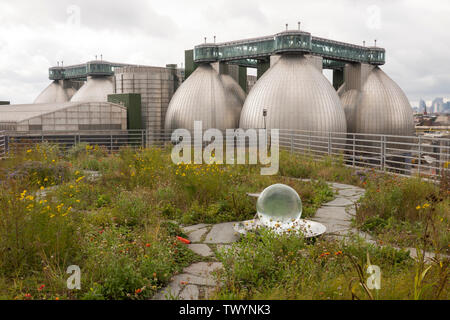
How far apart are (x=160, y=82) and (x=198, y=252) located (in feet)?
96.4

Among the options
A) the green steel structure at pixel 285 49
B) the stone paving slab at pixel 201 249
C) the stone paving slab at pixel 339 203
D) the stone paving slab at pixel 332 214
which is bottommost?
the stone paving slab at pixel 201 249

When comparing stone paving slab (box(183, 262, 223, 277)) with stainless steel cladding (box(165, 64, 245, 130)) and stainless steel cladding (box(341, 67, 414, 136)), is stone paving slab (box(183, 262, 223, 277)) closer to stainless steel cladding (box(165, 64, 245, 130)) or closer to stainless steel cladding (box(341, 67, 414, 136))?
stainless steel cladding (box(165, 64, 245, 130))

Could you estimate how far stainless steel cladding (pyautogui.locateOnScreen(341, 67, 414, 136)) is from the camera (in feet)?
100

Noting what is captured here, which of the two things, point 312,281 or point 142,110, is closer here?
point 312,281

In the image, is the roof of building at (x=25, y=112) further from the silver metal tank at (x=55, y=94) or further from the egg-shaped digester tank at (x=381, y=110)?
the silver metal tank at (x=55, y=94)

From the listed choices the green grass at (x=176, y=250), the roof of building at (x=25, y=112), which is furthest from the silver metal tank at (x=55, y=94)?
the green grass at (x=176, y=250)

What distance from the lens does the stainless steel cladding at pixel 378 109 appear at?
30.6 meters

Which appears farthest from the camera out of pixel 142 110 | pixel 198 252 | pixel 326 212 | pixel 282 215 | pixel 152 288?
pixel 142 110

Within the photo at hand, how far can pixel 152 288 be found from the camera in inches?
165

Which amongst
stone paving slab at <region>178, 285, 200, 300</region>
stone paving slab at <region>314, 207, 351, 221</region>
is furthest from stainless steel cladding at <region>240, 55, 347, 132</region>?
stone paving slab at <region>178, 285, 200, 300</region>

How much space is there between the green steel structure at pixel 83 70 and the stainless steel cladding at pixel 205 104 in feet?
51.0

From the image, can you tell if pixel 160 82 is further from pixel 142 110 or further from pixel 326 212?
pixel 326 212

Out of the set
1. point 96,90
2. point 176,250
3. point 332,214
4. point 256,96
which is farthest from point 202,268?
point 96,90

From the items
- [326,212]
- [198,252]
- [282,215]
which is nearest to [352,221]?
[326,212]
